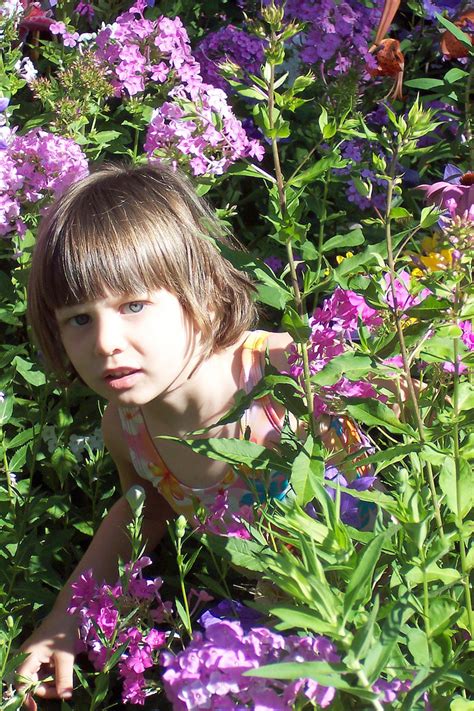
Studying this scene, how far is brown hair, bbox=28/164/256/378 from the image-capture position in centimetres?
166

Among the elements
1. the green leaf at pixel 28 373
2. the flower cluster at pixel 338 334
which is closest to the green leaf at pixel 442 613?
the flower cluster at pixel 338 334

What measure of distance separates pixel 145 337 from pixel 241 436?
27cm

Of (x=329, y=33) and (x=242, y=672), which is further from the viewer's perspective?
(x=329, y=33)

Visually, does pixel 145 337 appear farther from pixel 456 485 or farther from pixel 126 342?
pixel 456 485

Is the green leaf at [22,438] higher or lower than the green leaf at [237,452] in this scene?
lower

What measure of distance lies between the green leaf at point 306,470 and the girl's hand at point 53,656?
2.56 feet

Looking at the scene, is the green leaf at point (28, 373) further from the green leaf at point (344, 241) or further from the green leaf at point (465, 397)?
the green leaf at point (465, 397)

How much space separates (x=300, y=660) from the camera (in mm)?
909

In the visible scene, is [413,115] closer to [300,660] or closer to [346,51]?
[300,660]

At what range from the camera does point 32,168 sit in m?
2.05

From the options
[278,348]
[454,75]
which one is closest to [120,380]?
[278,348]

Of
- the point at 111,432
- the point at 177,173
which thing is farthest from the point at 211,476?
the point at 177,173

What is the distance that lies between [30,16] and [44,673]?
63.3 inches

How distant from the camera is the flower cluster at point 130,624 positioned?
1446 mm
